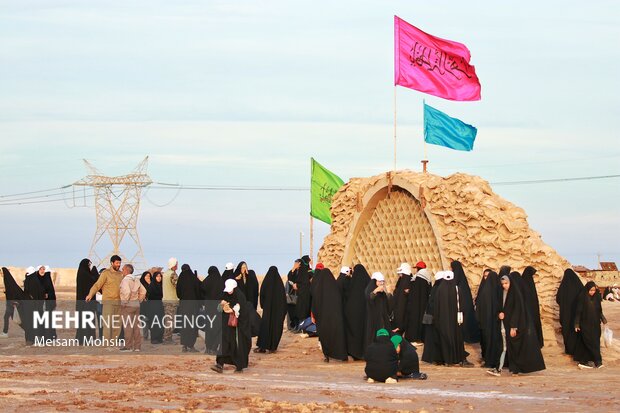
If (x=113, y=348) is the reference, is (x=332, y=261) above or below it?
above

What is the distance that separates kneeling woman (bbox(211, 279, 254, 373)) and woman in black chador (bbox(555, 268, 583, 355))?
4240 millimetres

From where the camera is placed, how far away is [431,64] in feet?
61.5

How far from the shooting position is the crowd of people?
39.5 ft

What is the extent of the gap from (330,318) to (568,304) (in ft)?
10.3

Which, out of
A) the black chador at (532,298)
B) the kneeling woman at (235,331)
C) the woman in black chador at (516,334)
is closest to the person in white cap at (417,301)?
the black chador at (532,298)

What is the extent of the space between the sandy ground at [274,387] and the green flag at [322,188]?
11.5m

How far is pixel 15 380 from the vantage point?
10859 millimetres

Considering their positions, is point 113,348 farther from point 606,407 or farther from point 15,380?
point 606,407

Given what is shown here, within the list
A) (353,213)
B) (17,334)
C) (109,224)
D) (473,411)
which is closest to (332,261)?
(353,213)

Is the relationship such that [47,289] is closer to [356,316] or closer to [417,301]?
[356,316]

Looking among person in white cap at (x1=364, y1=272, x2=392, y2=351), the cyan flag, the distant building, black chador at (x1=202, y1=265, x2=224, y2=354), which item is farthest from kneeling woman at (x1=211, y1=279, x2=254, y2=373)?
the distant building

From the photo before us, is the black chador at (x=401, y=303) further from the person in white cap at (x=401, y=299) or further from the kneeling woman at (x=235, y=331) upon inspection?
the kneeling woman at (x=235, y=331)

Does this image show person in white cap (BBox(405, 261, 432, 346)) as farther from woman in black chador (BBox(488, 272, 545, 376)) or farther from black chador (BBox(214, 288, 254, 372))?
black chador (BBox(214, 288, 254, 372))

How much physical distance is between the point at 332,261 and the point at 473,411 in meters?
9.57
